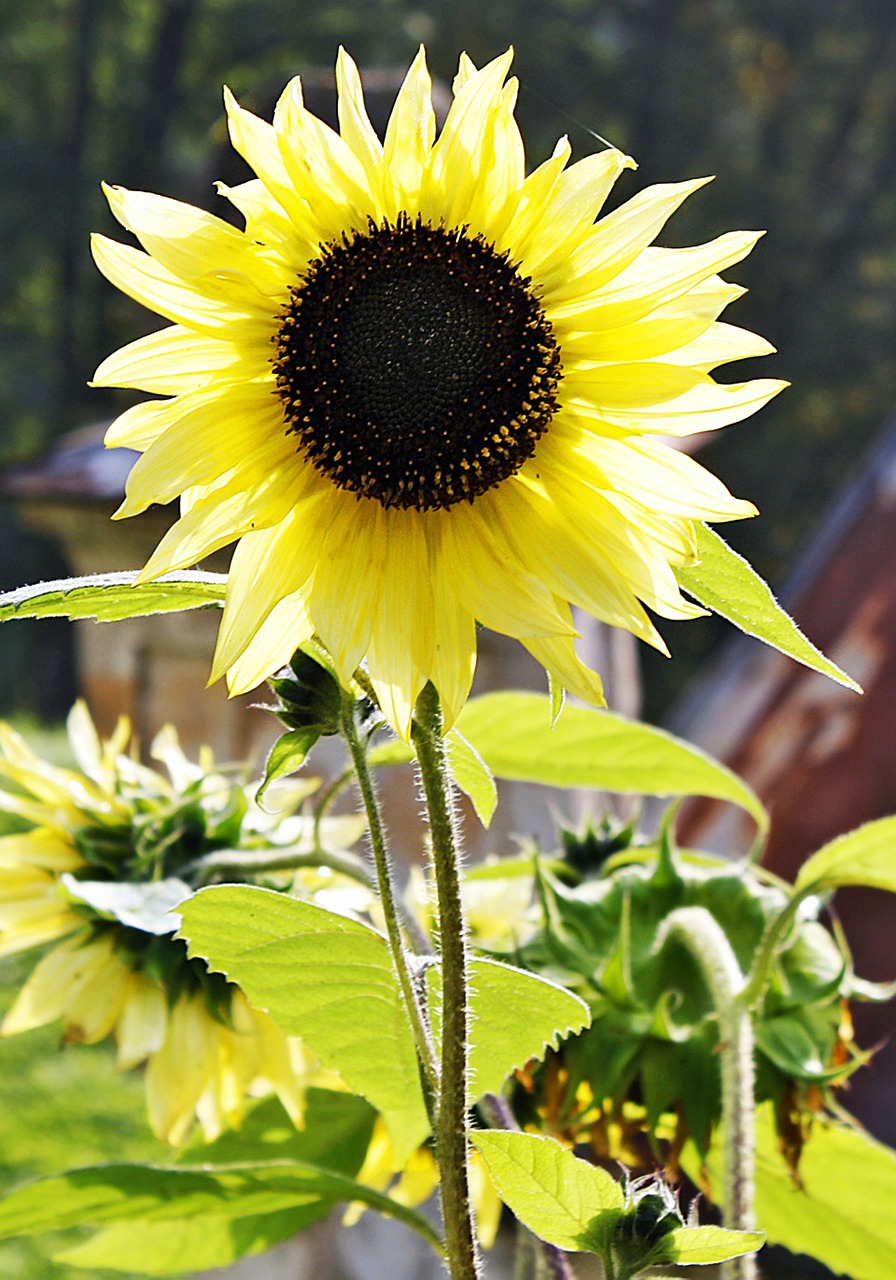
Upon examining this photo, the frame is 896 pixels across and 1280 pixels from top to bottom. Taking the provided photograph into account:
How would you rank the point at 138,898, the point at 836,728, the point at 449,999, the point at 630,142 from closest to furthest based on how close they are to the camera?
the point at 449,999, the point at 138,898, the point at 836,728, the point at 630,142

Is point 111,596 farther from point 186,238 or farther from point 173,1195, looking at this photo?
point 173,1195

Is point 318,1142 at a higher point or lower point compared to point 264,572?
lower

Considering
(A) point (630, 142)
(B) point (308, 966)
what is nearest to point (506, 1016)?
(B) point (308, 966)

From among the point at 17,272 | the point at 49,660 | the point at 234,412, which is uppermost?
the point at 234,412

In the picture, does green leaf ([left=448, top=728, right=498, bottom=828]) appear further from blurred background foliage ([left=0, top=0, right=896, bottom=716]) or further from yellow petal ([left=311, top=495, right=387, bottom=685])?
blurred background foliage ([left=0, top=0, right=896, bottom=716])

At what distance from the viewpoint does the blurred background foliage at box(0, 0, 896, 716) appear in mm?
6211

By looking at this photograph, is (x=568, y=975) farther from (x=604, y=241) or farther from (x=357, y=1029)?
(x=604, y=241)

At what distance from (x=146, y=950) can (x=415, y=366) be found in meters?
0.19

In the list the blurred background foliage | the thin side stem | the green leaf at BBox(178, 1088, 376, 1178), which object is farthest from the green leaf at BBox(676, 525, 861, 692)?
the blurred background foliage

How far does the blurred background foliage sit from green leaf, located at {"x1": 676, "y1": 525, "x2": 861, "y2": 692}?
554cm

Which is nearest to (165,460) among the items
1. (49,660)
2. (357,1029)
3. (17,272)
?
(357,1029)

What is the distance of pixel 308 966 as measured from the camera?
0.99 ft

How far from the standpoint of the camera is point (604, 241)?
0.29 meters

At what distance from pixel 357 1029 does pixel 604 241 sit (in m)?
0.17
